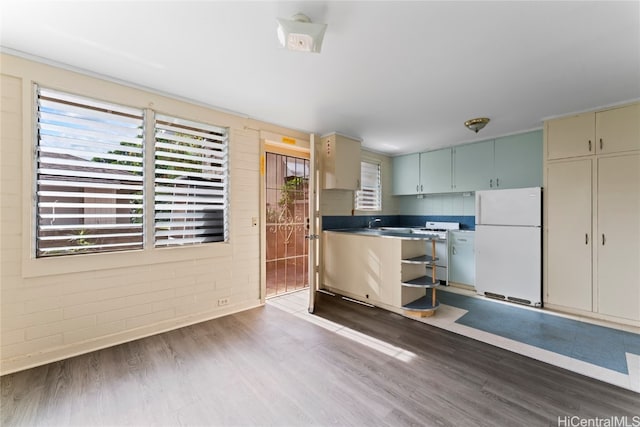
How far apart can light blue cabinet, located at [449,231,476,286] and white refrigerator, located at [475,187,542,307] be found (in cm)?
19

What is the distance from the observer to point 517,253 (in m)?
3.65

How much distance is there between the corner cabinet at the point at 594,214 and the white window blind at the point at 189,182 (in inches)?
163

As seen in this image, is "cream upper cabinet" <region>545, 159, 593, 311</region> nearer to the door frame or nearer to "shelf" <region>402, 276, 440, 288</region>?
"shelf" <region>402, 276, 440, 288</region>

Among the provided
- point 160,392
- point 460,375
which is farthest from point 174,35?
point 460,375

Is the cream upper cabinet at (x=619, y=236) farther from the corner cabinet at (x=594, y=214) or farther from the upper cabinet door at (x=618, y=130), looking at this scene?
the upper cabinet door at (x=618, y=130)

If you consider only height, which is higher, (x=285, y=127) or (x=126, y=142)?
(x=285, y=127)

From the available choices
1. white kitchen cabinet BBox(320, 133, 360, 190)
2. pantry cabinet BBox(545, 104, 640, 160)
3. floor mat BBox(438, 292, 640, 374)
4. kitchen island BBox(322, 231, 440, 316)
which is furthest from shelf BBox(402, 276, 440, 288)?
pantry cabinet BBox(545, 104, 640, 160)

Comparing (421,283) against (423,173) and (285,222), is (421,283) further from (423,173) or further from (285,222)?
(423,173)

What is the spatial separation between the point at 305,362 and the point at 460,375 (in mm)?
1216

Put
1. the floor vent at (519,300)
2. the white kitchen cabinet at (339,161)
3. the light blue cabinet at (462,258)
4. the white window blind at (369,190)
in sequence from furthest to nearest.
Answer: the white window blind at (369,190) → the light blue cabinet at (462,258) → the white kitchen cabinet at (339,161) → the floor vent at (519,300)

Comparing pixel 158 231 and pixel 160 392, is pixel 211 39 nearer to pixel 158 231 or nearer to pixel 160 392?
pixel 158 231

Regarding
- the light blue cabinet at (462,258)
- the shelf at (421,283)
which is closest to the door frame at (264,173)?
the shelf at (421,283)

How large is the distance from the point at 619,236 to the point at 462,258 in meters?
1.75

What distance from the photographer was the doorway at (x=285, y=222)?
3977mm
